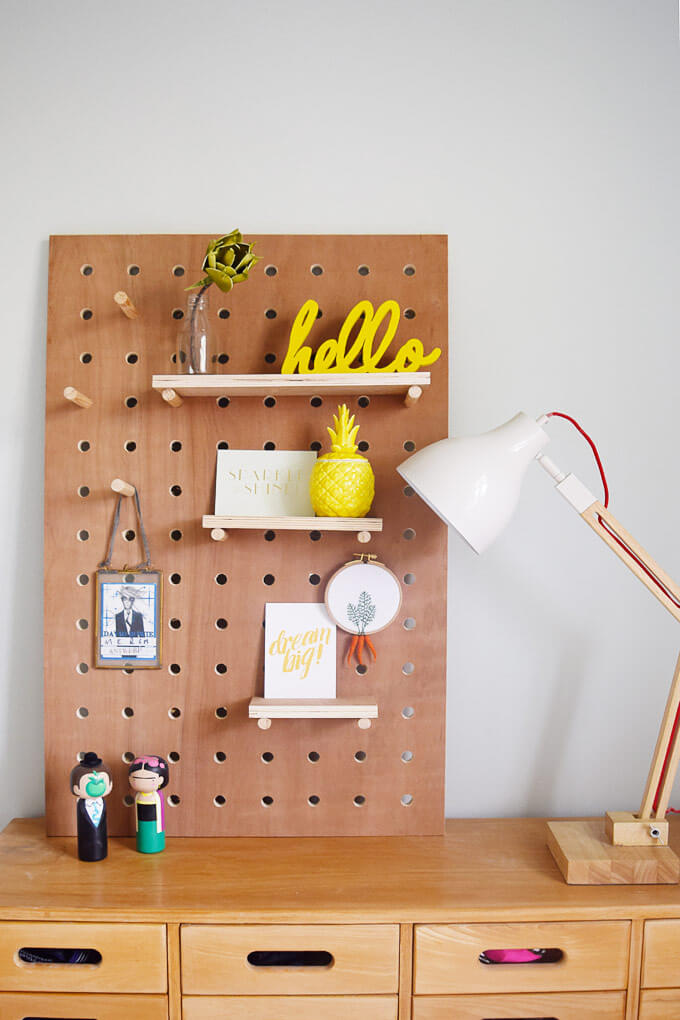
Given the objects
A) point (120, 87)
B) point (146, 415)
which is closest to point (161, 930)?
point (146, 415)

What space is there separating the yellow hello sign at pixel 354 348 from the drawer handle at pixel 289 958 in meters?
0.99

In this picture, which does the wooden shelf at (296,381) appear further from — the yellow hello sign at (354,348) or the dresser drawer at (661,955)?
the dresser drawer at (661,955)

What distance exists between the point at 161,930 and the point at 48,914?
0.18 metres

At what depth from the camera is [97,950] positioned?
3.70 ft

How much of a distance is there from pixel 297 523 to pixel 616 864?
2.57ft

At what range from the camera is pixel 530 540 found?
4.87 feet

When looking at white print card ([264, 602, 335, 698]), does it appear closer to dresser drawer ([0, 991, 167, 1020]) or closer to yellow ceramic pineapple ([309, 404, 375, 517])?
yellow ceramic pineapple ([309, 404, 375, 517])

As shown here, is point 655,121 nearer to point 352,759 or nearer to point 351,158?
point 351,158

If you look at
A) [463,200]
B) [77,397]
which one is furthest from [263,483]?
[463,200]

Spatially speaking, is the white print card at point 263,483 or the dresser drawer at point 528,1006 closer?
the dresser drawer at point 528,1006

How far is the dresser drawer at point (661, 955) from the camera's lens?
1138mm

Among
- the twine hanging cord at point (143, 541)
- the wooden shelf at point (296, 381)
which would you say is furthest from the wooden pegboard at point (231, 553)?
the wooden shelf at point (296, 381)

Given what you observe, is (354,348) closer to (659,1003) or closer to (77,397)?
(77,397)

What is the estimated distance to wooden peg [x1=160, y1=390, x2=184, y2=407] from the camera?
1.28 meters
